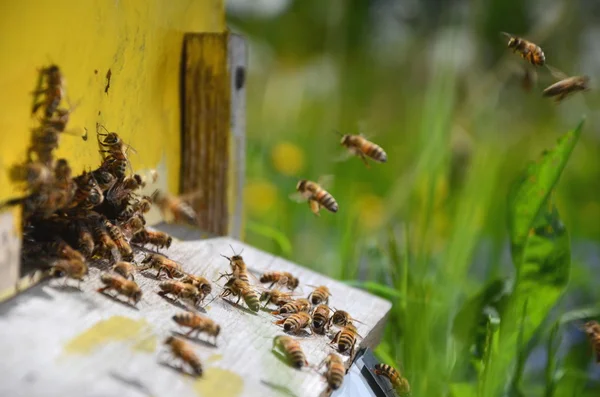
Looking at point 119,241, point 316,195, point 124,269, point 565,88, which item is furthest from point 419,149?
point 124,269

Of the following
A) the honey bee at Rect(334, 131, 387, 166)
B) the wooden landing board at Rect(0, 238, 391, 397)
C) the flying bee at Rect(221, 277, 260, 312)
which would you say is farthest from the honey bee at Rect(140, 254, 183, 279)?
the honey bee at Rect(334, 131, 387, 166)

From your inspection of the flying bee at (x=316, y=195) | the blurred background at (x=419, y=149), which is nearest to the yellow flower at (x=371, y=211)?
the blurred background at (x=419, y=149)

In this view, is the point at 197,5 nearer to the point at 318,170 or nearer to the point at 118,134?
the point at 118,134

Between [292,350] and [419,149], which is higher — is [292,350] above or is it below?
below

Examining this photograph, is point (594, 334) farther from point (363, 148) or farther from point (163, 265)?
point (163, 265)

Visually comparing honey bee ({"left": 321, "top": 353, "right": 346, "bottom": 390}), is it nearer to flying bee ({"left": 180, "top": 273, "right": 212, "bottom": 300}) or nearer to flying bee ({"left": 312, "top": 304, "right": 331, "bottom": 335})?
flying bee ({"left": 312, "top": 304, "right": 331, "bottom": 335})

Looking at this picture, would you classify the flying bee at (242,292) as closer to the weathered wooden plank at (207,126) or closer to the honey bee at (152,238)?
the honey bee at (152,238)
